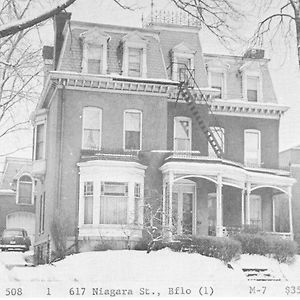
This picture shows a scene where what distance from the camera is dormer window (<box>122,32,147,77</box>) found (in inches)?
427

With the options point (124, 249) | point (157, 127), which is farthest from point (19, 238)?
point (157, 127)

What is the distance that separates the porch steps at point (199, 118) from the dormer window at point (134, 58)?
0.68 metres

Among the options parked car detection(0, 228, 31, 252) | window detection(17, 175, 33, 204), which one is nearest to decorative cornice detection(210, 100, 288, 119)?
window detection(17, 175, 33, 204)

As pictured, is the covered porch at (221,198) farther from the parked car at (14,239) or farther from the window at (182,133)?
Result: the parked car at (14,239)

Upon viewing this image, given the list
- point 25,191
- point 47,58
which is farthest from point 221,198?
point 47,58

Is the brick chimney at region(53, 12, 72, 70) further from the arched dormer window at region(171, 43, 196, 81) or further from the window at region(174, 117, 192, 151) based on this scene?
the window at region(174, 117, 192, 151)

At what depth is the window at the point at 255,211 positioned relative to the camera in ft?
33.8

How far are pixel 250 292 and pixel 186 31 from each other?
14.4ft

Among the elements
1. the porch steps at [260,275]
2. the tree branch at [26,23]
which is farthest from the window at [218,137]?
the tree branch at [26,23]

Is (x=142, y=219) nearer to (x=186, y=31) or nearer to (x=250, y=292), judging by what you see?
(x=250, y=292)

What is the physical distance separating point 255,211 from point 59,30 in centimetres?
402

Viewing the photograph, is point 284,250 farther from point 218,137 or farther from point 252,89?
point 252,89

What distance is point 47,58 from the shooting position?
32.7 ft

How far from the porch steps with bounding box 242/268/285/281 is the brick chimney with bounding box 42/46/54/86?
13.3 ft
